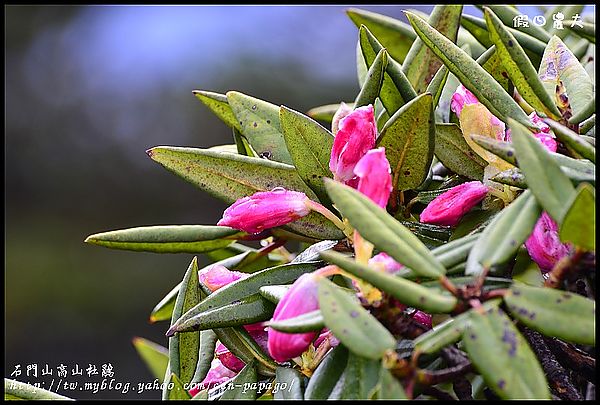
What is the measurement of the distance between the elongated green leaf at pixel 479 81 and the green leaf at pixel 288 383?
19 cm

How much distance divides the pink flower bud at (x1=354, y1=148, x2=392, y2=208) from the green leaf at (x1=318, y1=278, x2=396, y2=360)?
73mm

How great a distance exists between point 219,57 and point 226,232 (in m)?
3.27

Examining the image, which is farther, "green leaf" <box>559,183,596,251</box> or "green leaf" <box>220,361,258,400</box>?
"green leaf" <box>220,361,258,400</box>

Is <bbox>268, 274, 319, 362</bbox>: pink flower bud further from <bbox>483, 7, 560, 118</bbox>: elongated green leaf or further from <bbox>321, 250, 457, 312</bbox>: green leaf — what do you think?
<bbox>483, 7, 560, 118</bbox>: elongated green leaf

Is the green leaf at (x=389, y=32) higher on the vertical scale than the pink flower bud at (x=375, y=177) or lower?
higher

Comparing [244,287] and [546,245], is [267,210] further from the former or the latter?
[546,245]

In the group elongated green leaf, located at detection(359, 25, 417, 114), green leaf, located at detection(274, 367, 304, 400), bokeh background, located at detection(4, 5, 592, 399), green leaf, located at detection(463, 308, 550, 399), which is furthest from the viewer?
bokeh background, located at detection(4, 5, 592, 399)

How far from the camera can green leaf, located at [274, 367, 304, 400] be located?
41cm

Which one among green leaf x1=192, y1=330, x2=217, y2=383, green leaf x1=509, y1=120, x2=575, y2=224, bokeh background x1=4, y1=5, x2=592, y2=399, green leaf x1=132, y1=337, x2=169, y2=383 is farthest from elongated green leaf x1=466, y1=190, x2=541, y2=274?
bokeh background x1=4, y1=5, x2=592, y2=399

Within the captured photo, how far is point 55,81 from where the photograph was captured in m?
4.02

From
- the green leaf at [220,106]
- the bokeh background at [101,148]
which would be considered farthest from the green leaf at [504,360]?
the bokeh background at [101,148]

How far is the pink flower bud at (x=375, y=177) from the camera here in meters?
0.39

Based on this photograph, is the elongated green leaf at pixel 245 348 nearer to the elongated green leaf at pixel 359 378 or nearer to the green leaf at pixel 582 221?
the elongated green leaf at pixel 359 378

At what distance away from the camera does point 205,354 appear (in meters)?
0.50
